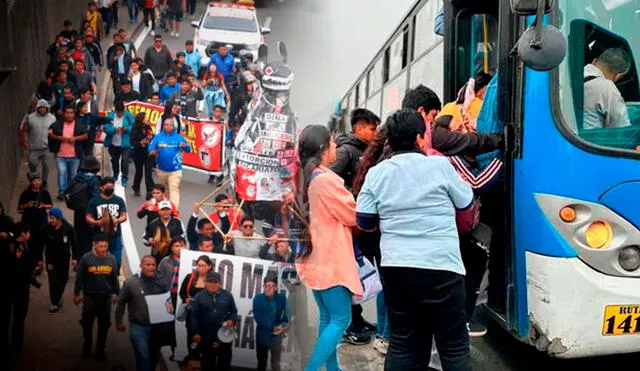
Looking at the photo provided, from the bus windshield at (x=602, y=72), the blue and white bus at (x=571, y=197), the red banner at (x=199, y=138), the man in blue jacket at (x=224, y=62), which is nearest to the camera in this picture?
the red banner at (x=199, y=138)

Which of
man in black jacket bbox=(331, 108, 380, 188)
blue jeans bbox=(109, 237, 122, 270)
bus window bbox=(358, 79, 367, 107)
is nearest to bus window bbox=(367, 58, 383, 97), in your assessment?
bus window bbox=(358, 79, 367, 107)

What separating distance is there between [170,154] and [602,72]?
2.45 m

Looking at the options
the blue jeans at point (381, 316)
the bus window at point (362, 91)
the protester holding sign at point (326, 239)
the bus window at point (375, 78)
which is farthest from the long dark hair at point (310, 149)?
the bus window at point (362, 91)

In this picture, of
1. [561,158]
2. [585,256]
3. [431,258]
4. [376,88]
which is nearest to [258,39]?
[431,258]

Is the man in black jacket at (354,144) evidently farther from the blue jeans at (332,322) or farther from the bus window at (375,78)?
the bus window at (375,78)

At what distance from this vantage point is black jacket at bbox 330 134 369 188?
5492 millimetres

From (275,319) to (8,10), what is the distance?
6.32 feet

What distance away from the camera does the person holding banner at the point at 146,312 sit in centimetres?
407

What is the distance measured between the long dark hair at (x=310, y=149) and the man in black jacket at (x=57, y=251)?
4.41ft

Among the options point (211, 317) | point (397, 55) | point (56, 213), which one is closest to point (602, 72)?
point (211, 317)

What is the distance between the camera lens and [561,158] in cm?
477

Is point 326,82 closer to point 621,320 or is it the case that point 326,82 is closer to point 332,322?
point 332,322

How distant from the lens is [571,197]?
15.5 feet

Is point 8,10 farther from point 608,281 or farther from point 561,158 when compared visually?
point 608,281
